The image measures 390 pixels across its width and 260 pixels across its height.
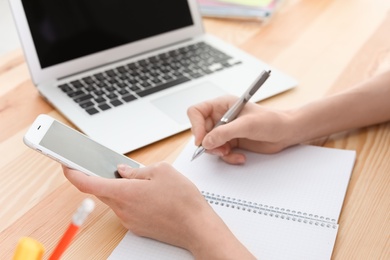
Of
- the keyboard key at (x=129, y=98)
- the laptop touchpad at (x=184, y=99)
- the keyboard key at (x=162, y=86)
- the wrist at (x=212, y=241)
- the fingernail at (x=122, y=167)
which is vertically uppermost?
the fingernail at (x=122, y=167)

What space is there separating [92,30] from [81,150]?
0.38 m

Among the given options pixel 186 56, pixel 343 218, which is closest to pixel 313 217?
pixel 343 218

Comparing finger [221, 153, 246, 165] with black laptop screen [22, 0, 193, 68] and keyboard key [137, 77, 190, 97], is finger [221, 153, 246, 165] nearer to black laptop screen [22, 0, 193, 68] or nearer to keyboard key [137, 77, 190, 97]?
keyboard key [137, 77, 190, 97]

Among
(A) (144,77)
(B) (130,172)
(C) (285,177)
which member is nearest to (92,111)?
(A) (144,77)

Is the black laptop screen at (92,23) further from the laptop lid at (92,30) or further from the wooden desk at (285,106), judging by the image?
the wooden desk at (285,106)

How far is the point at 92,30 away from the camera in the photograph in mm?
1034

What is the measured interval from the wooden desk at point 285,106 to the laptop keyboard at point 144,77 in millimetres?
67

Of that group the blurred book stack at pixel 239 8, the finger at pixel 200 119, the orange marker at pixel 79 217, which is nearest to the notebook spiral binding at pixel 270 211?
the finger at pixel 200 119

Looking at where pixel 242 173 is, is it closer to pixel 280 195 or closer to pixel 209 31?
pixel 280 195

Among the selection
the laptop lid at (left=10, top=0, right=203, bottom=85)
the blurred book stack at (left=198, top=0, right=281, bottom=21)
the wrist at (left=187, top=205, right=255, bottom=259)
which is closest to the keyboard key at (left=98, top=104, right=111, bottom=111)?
the laptop lid at (left=10, top=0, right=203, bottom=85)

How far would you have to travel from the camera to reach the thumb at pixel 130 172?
708 mm

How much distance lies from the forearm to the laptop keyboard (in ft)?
0.84

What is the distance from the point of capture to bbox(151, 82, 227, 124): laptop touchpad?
3.11ft

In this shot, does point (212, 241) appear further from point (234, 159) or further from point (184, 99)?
point (184, 99)
